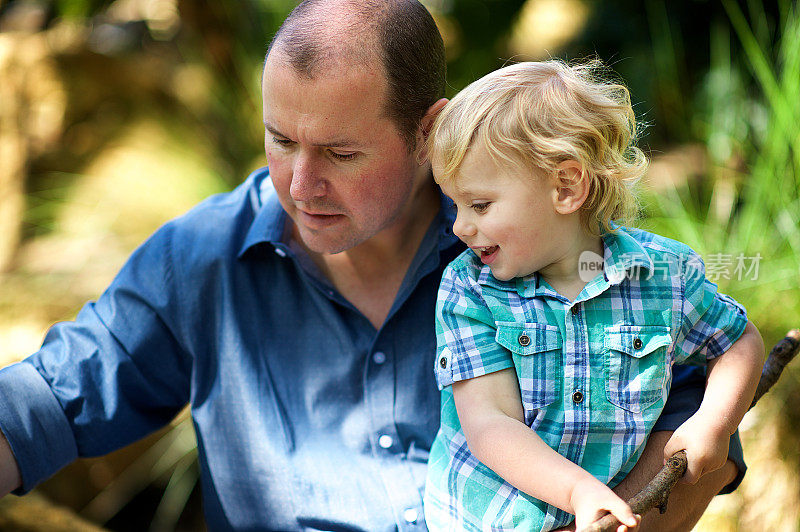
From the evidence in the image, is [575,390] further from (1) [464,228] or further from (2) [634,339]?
(1) [464,228]

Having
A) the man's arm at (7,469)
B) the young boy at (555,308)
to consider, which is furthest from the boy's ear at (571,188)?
the man's arm at (7,469)

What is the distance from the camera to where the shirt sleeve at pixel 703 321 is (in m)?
1.34

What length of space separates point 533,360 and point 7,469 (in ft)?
3.31

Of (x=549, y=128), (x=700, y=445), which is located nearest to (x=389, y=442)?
(x=700, y=445)

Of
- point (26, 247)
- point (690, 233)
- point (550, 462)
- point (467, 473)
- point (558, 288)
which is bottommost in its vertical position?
point (26, 247)

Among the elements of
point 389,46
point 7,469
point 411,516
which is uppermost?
point 389,46

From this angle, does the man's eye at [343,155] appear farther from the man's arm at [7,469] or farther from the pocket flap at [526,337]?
the man's arm at [7,469]

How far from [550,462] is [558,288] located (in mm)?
315

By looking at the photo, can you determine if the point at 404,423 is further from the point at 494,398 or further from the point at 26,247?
the point at 26,247

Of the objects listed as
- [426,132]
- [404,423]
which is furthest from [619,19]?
[404,423]

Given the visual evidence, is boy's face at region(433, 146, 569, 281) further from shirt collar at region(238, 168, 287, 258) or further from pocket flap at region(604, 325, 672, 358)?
shirt collar at region(238, 168, 287, 258)

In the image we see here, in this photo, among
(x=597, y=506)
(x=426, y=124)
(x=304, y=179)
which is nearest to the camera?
(x=597, y=506)

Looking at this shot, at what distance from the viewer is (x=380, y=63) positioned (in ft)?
4.96

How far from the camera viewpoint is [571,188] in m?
1.26
